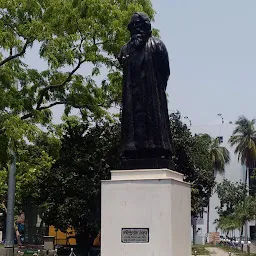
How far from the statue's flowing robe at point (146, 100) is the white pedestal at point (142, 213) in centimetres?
59

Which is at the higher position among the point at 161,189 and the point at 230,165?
the point at 230,165

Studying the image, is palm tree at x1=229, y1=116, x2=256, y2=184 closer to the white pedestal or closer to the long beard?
the long beard

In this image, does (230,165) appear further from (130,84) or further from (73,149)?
(130,84)

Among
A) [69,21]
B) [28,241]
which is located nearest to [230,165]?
[28,241]

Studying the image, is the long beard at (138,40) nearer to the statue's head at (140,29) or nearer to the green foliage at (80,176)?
the statue's head at (140,29)

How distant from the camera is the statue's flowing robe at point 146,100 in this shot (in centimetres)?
883

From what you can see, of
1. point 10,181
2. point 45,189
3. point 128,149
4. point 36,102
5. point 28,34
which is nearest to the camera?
point 128,149

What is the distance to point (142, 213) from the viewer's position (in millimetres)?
8148

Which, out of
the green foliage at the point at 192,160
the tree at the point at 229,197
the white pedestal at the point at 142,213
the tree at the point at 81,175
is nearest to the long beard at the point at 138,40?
the white pedestal at the point at 142,213

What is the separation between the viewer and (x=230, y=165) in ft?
173

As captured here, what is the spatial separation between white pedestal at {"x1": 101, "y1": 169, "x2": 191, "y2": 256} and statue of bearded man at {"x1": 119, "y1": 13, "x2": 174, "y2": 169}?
46 centimetres

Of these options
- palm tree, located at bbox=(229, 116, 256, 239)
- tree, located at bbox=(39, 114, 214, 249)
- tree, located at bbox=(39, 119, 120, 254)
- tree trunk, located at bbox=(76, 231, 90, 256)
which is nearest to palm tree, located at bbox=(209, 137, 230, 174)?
palm tree, located at bbox=(229, 116, 256, 239)

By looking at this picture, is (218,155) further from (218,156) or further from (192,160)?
(192,160)

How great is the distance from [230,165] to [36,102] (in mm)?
40382
